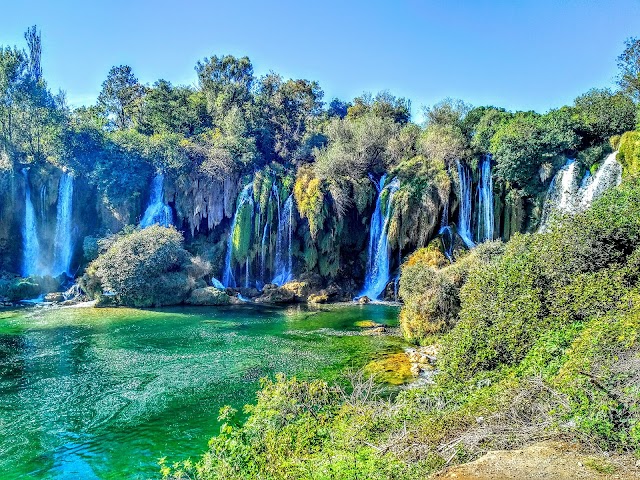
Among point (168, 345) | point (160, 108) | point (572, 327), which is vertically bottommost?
point (168, 345)

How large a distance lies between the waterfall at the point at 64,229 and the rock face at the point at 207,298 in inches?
488

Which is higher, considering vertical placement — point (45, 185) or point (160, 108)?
point (160, 108)

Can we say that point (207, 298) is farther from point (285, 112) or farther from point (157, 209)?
point (285, 112)

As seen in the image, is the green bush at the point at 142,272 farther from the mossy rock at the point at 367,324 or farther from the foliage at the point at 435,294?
the foliage at the point at 435,294

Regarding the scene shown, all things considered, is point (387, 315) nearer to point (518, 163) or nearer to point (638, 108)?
point (518, 163)

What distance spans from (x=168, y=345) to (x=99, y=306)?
12.3m

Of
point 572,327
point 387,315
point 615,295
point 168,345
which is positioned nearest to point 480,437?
point 572,327

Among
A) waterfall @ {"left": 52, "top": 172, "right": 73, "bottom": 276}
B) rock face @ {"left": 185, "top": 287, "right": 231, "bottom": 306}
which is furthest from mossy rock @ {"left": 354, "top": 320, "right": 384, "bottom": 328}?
waterfall @ {"left": 52, "top": 172, "right": 73, "bottom": 276}

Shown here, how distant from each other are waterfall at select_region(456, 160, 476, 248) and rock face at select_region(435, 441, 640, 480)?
26.8 m

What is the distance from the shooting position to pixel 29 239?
36.8 m

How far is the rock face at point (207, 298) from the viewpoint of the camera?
100ft

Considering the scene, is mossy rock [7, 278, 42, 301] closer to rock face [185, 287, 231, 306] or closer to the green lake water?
the green lake water

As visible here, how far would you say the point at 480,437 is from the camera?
6273mm

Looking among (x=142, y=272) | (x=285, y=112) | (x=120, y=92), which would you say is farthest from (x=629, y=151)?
(x=120, y=92)
